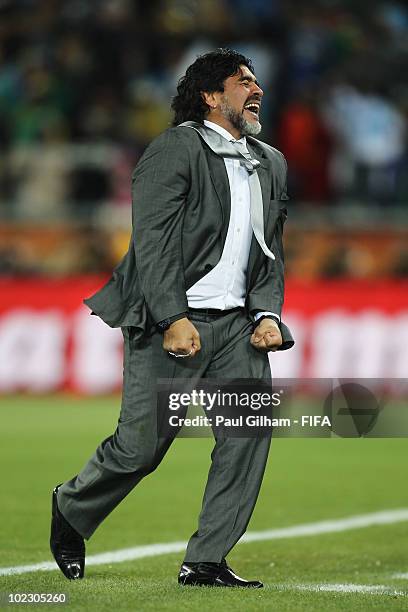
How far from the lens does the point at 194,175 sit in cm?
588

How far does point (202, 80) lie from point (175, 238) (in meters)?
0.70

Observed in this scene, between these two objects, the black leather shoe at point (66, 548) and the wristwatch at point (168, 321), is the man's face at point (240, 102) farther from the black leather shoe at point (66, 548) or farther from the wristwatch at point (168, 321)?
the black leather shoe at point (66, 548)

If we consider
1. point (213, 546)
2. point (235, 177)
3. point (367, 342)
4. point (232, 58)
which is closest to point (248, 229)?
point (235, 177)

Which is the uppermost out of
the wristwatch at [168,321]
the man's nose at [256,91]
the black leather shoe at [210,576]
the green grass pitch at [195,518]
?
the man's nose at [256,91]

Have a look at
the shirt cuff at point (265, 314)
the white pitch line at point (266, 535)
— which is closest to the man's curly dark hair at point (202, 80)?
the shirt cuff at point (265, 314)

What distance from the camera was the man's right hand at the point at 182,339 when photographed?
18.9 ft

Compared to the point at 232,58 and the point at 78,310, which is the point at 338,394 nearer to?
the point at 232,58

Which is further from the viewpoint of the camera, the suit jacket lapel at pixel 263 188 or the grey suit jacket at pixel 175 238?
the suit jacket lapel at pixel 263 188

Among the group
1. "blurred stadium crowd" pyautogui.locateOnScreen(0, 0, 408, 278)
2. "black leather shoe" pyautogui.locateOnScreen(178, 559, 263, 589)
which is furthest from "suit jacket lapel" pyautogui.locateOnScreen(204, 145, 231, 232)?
"blurred stadium crowd" pyautogui.locateOnScreen(0, 0, 408, 278)

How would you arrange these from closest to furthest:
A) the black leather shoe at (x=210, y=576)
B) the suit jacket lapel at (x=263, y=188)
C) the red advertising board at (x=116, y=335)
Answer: the black leather shoe at (x=210, y=576) → the suit jacket lapel at (x=263, y=188) → the red advertising board at (x=116, y=335)

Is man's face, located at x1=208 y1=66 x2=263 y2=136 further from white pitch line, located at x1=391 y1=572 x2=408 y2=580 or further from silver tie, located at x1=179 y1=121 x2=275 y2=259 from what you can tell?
white pitch line, located at x1=391 y1=572 x2=408 y2=580

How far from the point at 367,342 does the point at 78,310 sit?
Answer: 118 inches

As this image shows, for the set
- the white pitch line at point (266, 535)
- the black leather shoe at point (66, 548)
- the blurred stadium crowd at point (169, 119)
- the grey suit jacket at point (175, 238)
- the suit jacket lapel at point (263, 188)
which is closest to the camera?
the grey suit jacket at point (175, 238)

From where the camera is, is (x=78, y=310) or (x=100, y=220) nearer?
(x=78, y=310)
